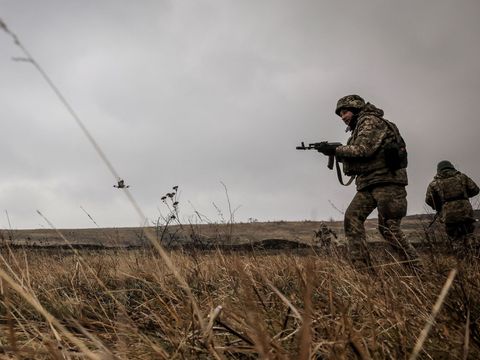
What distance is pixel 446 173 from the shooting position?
7.02 meters

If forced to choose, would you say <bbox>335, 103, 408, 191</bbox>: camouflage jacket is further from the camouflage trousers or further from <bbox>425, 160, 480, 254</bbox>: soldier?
<bbox>425, 160, 480, 254</bbox>: soldier

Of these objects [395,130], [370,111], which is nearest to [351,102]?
[370,111]

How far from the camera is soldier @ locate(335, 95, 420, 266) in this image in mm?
4203

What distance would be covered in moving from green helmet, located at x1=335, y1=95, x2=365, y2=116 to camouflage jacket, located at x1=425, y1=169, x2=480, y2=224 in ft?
9.47

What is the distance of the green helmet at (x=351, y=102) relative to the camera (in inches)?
182

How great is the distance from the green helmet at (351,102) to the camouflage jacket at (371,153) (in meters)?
0.22

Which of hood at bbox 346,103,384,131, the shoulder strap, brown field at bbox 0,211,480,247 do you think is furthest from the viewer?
hood at bbox 346,103,384,131

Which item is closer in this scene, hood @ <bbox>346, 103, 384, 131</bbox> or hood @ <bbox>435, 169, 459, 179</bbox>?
hood @ <bbox>346, 103, 384, 131</bbox>

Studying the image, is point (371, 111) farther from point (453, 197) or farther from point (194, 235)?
point (453, 197)

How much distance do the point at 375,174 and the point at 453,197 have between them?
11.1 ft

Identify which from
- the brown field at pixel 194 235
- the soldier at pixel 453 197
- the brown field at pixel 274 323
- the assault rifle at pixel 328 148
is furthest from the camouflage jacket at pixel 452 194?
the brown field at pixel 274 323

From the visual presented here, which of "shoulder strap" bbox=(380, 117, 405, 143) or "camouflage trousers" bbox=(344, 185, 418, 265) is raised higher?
"shoulder strap" bbox=(380, 117, 405, 143)

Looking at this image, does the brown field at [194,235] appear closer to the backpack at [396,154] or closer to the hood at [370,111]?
the backpack at [396,154]

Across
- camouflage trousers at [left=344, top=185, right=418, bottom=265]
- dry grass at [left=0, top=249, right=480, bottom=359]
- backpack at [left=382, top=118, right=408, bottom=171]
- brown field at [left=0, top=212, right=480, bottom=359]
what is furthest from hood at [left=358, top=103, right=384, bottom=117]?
dry grass at [left=0, top=249, right=480, bottom=359]
